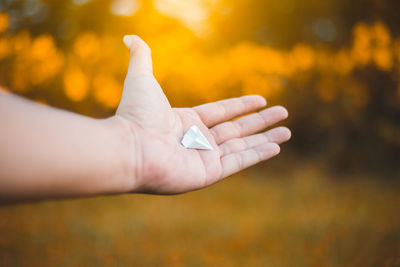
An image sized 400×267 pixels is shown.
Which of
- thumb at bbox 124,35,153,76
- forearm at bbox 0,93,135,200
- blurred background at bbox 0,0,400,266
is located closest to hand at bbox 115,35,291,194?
thumb at bbox 124,35,153,76

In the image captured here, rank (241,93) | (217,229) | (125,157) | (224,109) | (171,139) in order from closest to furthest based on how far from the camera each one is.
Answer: (125,157)
(171,139)
(224,109)
(217,229)
(241,93)

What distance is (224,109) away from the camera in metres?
2.15

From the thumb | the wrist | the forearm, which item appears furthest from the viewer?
the thumb

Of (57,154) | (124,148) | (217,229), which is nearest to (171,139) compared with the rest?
(124,148)

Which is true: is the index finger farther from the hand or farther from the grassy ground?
the grassy ground

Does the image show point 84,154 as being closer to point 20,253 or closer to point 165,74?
point 20,253

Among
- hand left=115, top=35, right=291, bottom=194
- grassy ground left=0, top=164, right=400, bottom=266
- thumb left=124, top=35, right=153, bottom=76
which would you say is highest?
thumb left=124, top=35, right=153, bottom=76

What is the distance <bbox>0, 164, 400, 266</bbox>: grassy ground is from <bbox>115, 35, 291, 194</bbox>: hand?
151cm

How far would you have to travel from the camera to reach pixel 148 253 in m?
3.04

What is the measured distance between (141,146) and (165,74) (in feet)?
10.9

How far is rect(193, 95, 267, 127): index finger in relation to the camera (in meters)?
2.09

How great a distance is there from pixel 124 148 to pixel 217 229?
2378mm

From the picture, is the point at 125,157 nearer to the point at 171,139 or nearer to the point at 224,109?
the point at 171,139

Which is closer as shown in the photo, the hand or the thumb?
the hand
